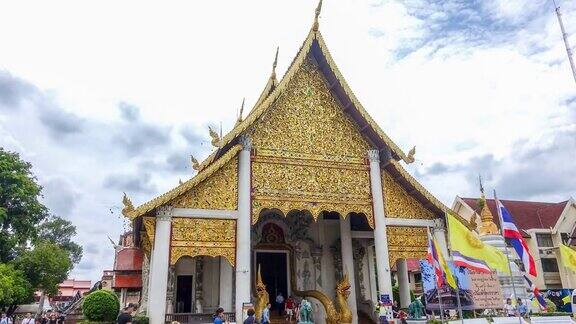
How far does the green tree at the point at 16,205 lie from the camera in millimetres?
19156

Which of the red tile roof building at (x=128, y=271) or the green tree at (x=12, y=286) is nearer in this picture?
the green tree at (x=12, y=286)

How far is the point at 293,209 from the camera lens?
11.2 metres

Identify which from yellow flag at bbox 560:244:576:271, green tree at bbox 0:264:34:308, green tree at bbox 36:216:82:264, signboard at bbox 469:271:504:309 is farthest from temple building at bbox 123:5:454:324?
green tree at bbox 36:216:82:264

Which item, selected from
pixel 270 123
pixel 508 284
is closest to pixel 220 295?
pixel 270 123

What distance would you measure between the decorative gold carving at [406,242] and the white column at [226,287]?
4.21 metres

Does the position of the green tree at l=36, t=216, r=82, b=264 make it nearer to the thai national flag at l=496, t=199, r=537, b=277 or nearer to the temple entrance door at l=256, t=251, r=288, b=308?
the temple entrance door at l=256, t=251, r=288, b=308

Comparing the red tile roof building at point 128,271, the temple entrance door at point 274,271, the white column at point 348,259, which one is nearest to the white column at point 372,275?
the white column at point 348,259

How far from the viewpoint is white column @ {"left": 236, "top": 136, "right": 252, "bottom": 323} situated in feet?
33.2

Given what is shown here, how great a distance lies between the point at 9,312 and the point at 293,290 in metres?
14.3

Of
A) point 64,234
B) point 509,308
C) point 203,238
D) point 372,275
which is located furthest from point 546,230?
point 64,234

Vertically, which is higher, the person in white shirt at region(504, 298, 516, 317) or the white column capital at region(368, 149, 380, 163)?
the white column capital at region(368, 149, 380, 163)

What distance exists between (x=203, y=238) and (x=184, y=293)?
3.79 metres

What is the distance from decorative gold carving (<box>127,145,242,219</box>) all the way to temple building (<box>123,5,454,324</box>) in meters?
0.02

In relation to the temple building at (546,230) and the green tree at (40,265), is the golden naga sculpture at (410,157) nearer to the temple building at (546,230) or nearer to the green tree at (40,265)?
the temple building at (546,230)
